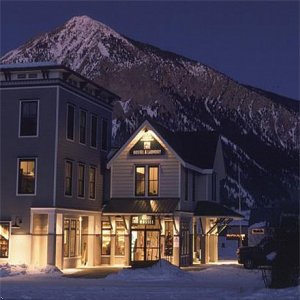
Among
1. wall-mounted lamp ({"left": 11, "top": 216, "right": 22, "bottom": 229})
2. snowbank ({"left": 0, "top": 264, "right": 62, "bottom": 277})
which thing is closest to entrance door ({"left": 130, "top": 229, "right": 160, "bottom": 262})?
wall-mounted lamp ({"left": 11, "top": 216, "right": 22, "bottom": 229})

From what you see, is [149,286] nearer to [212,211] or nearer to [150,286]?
[150,286]

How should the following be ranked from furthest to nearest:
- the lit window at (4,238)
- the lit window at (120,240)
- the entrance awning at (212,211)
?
the entrance awning at (212,211) → the lit window at (120,240) → the lit window at (4,238)

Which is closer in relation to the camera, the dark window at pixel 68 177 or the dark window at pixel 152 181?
the dark window at pixel 68 177

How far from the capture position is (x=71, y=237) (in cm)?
4334

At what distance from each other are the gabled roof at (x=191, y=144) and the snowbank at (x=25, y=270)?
9.85 metres

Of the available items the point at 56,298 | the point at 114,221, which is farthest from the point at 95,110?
the point at 56,298

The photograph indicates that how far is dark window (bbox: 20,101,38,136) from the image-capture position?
4125 cm

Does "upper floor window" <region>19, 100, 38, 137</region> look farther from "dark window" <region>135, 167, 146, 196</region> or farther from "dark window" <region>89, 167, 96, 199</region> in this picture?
"dark window" <region>135, 167, 146, 196</region>

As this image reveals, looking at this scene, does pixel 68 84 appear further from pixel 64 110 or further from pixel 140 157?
pixel 140 157

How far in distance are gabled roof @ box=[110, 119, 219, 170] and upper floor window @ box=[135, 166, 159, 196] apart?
173 cm

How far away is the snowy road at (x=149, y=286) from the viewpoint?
2419 centimetres

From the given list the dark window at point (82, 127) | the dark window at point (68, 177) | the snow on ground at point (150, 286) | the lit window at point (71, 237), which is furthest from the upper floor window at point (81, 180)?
the snow on ground at point (150, 286)

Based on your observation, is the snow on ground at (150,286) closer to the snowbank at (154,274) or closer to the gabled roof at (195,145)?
the snowbank at (154,274)

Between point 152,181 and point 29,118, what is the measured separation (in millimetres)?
8768
